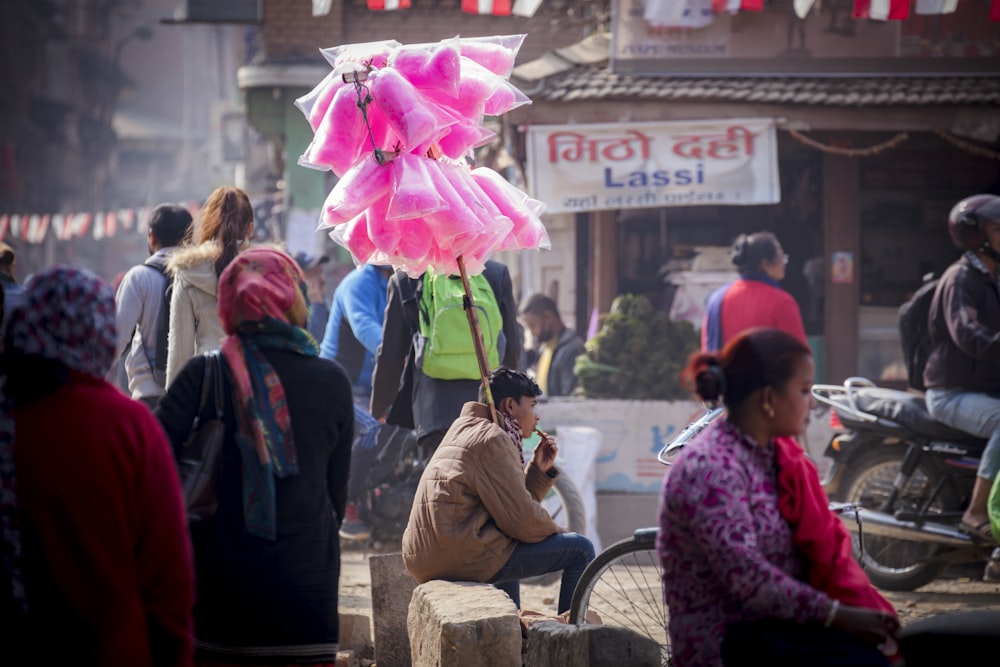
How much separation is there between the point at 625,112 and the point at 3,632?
8976 millimetres

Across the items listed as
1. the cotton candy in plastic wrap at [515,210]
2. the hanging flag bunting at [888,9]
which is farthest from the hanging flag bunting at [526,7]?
the cotton candy in plastic wrap at [515,210]

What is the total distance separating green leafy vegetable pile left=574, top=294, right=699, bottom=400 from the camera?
914 cm

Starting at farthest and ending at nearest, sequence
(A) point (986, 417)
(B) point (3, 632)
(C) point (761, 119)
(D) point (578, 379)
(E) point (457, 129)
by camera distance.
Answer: (C) point (761, 119), (D) point (578, 379), (A) point (986, 417), (E) point (457, 129), (B) point (3, 632)

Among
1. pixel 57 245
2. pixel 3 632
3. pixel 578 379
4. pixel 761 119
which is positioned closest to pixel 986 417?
pixel 578 379

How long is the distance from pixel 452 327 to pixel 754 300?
2514mm

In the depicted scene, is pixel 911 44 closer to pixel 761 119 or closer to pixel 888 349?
pixel 761 119

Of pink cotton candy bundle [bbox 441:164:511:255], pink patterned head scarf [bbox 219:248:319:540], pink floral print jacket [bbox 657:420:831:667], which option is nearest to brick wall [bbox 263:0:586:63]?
pink cotton candy bundle [bbox 441:164:511:255]

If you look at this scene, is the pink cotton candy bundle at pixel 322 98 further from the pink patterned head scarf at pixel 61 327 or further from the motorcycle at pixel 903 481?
the motorcycle at pixel 903 481

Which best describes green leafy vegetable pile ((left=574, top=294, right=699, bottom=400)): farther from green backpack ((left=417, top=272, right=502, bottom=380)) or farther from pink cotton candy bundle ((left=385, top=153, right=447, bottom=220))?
pink cotton candy bundle ((left=385, top=153, right=447, bottom=220))

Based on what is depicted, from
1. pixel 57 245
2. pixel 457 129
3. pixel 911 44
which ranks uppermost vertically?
pixel 911 44

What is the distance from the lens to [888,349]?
39.7ft

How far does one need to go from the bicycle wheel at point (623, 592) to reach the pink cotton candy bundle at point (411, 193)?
1.55 meters

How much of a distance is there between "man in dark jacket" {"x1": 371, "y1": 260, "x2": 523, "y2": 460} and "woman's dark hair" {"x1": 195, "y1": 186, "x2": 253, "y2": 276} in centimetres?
92

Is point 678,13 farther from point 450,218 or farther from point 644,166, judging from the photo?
point 450,218
